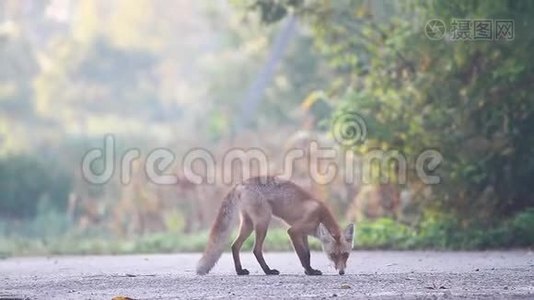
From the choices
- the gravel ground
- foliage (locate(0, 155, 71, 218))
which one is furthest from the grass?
foliage (locate(0, 155, 71, 218))

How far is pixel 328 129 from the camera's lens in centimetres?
2247

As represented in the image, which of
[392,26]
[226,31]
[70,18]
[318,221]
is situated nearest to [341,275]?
[318,221]

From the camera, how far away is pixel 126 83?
51.4m

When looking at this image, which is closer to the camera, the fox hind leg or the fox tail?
the fox tail

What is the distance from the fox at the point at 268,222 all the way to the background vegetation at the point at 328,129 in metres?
5.67

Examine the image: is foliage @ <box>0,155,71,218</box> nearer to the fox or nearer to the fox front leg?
the fox

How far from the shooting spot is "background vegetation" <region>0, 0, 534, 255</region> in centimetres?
1853

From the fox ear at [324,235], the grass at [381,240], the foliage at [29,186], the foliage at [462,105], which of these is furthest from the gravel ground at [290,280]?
the foliage at [29,186]

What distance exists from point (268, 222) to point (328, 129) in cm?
962

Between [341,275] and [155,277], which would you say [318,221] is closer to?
[341,275]

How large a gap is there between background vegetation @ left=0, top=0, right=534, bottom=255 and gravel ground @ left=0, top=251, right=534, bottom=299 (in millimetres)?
2696

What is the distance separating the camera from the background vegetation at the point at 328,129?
18531 millimetres

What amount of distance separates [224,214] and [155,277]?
3.67 feet

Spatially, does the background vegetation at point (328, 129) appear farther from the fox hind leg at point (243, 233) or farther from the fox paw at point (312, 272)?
the fox hind leg at point (243, 233)
